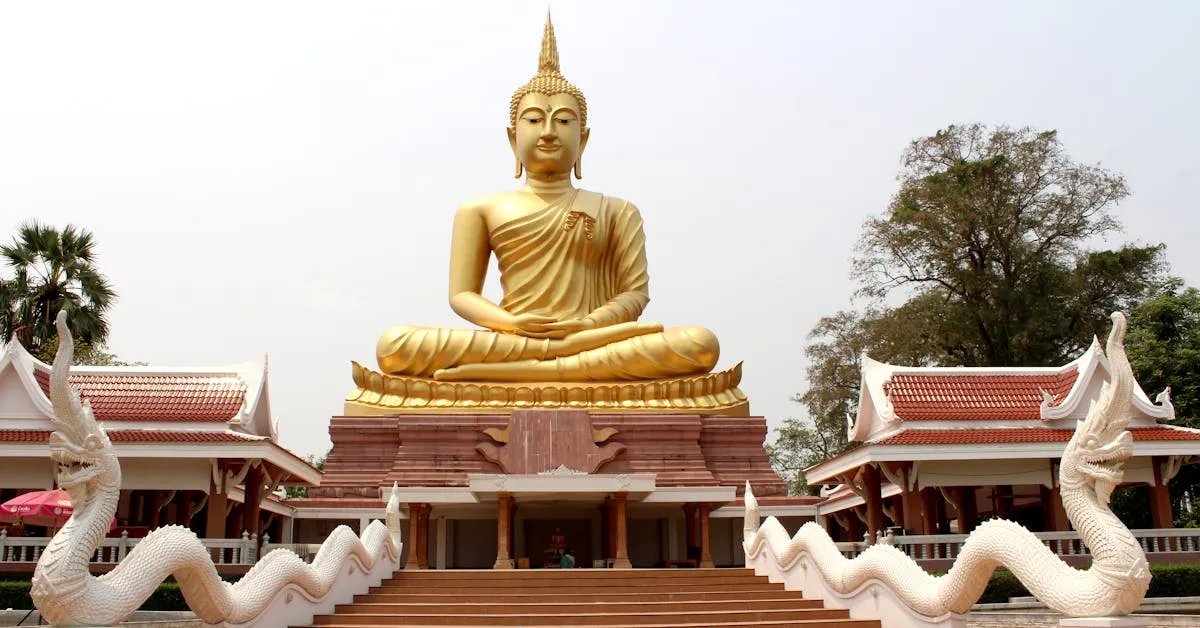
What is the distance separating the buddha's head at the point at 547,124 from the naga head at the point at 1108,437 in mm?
15271

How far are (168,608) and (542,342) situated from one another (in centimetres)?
873

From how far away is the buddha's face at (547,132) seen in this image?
22.1 m

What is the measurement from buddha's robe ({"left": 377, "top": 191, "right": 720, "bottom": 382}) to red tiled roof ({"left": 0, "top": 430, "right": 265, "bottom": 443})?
4450mm

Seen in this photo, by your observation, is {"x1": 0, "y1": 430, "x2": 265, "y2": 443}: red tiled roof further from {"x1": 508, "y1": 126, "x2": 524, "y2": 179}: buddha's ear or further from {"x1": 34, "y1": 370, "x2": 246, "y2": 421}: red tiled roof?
{"x1": 508, "y1": 126, "x2": 524, "y2": 179}: buddha's ear

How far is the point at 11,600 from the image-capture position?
42.8ft

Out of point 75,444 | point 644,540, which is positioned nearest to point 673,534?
point 644,540

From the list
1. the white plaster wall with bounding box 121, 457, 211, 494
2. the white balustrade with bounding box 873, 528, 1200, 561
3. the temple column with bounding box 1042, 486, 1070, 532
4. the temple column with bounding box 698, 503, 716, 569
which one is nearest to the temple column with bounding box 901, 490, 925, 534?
the white balustrade with bounding box 873, 528, 1200, 561

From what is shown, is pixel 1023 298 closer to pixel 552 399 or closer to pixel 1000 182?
pixel 1000 182

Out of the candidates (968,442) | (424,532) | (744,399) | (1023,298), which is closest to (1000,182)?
(1023,298)

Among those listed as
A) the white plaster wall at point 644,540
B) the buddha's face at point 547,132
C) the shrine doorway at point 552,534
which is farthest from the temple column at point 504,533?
the buddha's face at point 547,132

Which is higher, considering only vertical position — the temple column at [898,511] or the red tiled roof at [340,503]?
the red tiled roof at [340,503]

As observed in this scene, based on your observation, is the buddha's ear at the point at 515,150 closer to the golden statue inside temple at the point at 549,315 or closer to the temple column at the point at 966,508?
the golden statue inside temple at the point at 549,315

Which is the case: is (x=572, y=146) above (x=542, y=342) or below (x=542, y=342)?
above

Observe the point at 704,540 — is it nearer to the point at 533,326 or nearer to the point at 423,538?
the point at 423,538
